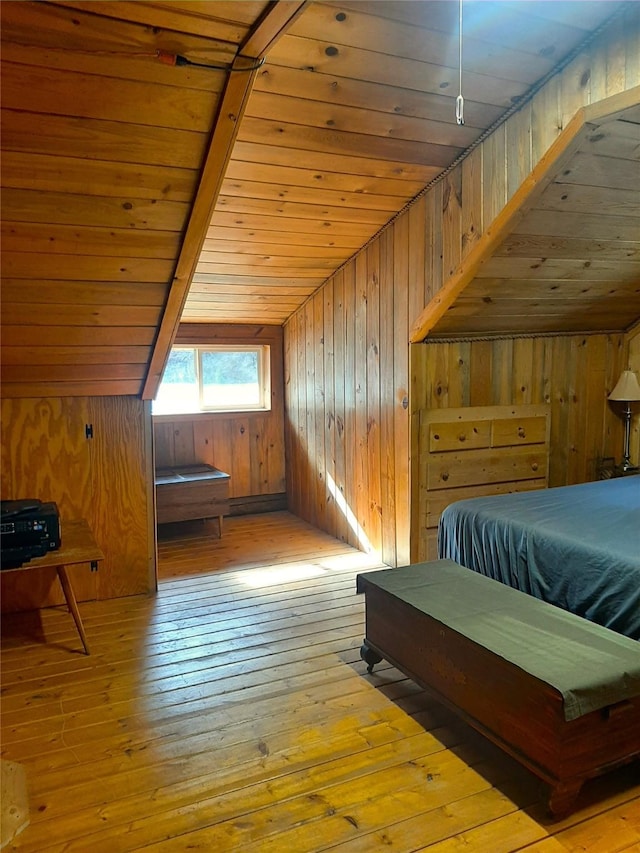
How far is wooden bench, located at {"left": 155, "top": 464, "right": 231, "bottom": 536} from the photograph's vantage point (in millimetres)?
4340

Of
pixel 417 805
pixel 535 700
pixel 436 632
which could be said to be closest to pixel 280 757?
pixel 417 805

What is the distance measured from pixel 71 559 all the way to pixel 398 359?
2050 mm

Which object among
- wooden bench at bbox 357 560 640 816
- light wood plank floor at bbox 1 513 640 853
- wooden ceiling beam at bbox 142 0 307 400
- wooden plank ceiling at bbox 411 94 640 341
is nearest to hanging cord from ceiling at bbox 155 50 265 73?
wooden ceiling beam at bbox 142 0 307 400

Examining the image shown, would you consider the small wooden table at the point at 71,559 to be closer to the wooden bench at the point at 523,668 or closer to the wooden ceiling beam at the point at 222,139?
the wooden ceiling beam at the point at 222,139

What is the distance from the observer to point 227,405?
5.12m

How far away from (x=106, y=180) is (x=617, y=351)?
362 centimetres

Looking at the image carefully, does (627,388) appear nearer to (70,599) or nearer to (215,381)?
(215,381)

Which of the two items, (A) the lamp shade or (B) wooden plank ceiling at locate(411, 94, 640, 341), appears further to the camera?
(A) the lamp shade

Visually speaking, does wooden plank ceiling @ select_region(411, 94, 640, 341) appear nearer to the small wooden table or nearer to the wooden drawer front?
the wooden drawer front

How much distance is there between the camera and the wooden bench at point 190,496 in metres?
4.34

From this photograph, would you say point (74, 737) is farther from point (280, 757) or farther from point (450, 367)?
point (450, 367)

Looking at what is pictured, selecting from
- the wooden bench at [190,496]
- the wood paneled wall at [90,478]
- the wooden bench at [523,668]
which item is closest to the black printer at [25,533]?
the wood paneled wall at [90,478]

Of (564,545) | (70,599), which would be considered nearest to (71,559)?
(70,599)

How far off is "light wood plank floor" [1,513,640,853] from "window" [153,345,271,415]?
2.07m
